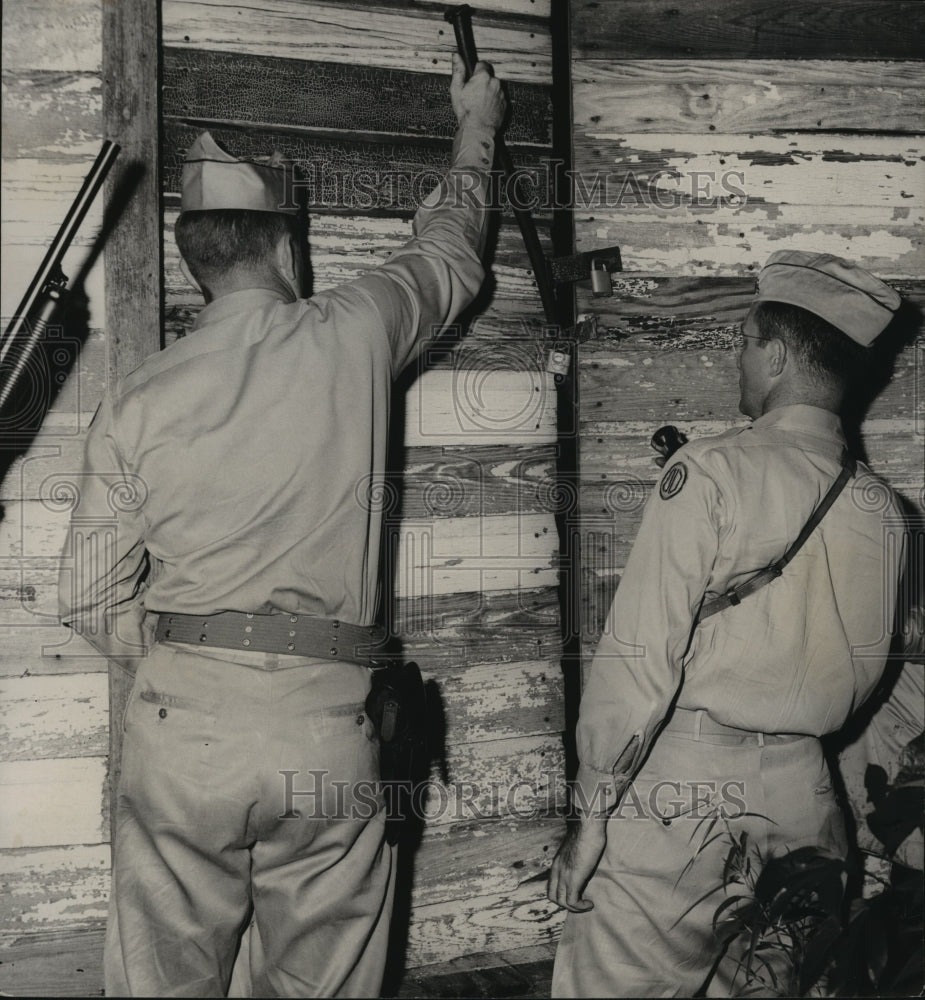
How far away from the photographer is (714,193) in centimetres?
334

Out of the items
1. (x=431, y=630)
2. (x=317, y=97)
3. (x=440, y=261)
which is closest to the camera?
(x=440, y=261)

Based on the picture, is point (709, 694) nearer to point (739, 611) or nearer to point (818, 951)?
point (739, 611)

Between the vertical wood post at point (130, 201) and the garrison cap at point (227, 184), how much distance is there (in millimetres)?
266

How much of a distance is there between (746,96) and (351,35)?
51.3 inches

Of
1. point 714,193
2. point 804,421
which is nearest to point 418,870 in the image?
point 804,421

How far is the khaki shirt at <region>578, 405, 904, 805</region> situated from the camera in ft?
7.64

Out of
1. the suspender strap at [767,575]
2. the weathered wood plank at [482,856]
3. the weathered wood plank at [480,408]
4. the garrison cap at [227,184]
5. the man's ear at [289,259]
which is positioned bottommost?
the weathered wood plank at [482,856]

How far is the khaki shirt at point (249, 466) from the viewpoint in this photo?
2318 mm

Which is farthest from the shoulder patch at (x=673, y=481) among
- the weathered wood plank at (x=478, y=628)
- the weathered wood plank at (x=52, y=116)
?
the weathered wood plank at (x=52, y=116)

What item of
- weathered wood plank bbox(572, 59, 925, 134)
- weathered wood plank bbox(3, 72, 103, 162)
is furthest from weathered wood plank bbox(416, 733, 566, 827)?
weathered wood plank bbox(3, 72, 103, 162)

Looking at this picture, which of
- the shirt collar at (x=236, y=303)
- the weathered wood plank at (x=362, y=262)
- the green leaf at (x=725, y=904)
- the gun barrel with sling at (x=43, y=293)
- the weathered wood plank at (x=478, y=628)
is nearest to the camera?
the green leaf at (x=725, y=904)

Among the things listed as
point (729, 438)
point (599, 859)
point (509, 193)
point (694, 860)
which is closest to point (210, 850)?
point (599, 859)

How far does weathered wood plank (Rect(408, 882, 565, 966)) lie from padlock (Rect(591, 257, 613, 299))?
6.28ft

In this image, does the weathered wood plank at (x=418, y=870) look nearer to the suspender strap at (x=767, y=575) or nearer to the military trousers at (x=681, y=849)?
the military trousers at (x=681, y=849)
